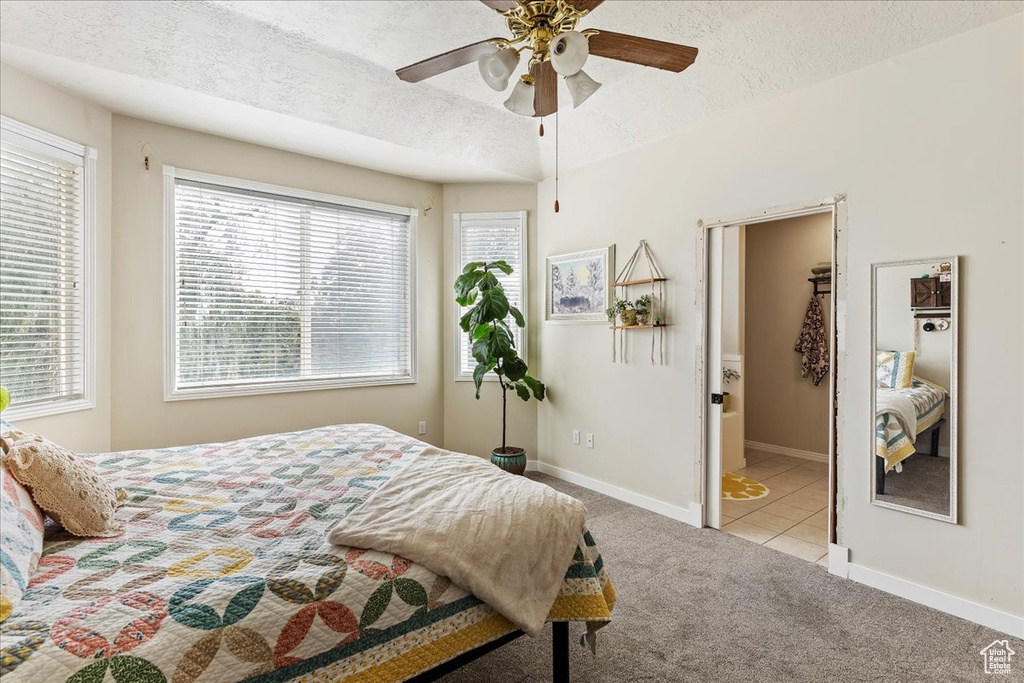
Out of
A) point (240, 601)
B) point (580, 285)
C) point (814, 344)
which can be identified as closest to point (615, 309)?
point (580, 285)

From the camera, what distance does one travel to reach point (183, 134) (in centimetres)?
338

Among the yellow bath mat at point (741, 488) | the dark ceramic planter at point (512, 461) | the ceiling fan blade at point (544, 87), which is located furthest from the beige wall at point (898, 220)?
the ceiling fan blade at point (544, 87)

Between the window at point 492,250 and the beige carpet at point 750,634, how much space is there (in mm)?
2253

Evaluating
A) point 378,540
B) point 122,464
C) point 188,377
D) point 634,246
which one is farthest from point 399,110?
point 378,540

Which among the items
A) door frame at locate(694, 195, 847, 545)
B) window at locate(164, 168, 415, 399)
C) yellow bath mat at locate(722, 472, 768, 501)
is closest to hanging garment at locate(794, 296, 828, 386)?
yellow bath mat at locate(722, 472, 768, 501)

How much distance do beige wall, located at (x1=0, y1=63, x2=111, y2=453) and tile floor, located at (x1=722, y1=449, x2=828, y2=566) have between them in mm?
3980

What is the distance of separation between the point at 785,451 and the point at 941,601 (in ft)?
9.84

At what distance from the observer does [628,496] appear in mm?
3852

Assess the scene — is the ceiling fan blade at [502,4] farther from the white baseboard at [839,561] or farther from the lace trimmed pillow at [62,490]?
the white baseboard at [839,561]

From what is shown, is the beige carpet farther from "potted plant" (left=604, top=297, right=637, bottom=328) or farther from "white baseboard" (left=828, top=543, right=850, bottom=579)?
"potted plant" (left=604, top=297, right=637, bottom=328)

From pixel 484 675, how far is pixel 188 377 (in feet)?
9.20

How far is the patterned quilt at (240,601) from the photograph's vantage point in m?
1.05

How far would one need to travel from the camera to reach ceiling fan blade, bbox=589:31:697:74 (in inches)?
71.4

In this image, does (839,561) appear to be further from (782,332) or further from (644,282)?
(782,332)
